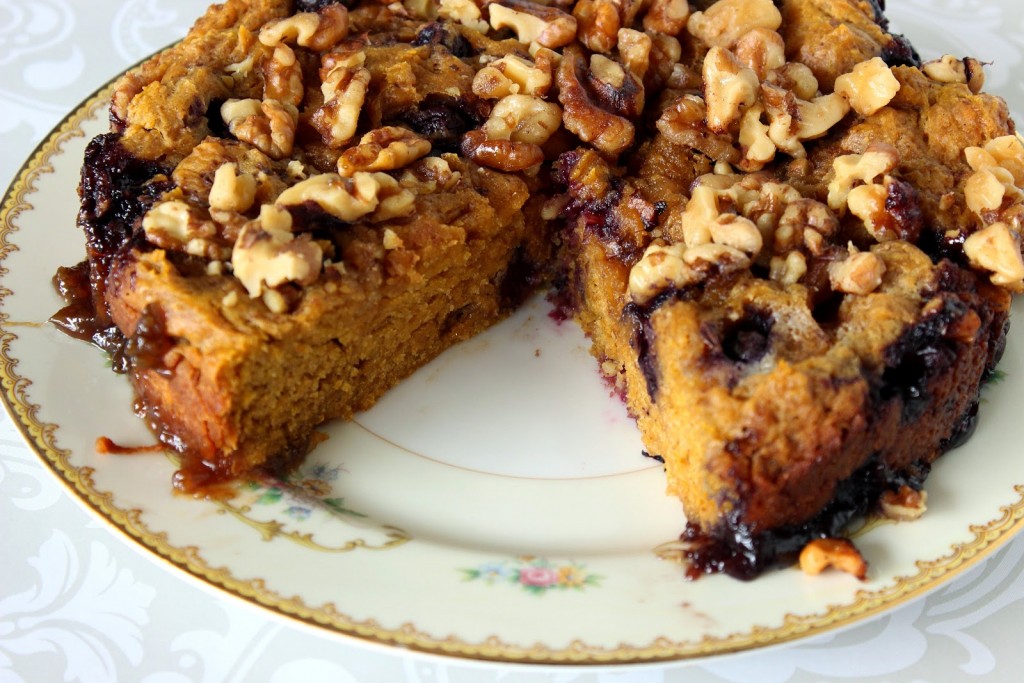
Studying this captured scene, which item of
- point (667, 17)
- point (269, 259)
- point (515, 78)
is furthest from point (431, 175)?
point (667, 17)

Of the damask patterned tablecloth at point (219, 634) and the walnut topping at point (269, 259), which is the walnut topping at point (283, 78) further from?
the damask patterned tablecloth at point (219, 634)

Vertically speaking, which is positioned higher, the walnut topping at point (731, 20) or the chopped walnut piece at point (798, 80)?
the walnut topping at point (731, 20)

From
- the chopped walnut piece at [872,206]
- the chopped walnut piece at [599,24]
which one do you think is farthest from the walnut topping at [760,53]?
the chopped walnut piece at [872,206]

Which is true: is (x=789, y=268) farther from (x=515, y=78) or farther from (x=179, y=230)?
(x=179, y=230)

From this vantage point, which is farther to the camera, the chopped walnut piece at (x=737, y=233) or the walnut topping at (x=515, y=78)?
the walnut topping at (x=515, y=78)

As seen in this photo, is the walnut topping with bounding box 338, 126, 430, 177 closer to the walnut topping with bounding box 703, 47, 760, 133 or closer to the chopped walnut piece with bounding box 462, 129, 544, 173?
the chopped walnut piece with bounding box 462, 129, 544, 173

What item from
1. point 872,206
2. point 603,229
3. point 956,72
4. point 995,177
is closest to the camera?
point 872,206

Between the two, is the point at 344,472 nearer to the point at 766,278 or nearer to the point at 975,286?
the point at 766,278

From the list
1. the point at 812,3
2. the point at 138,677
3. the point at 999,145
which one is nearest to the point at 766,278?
the point at 999,145
